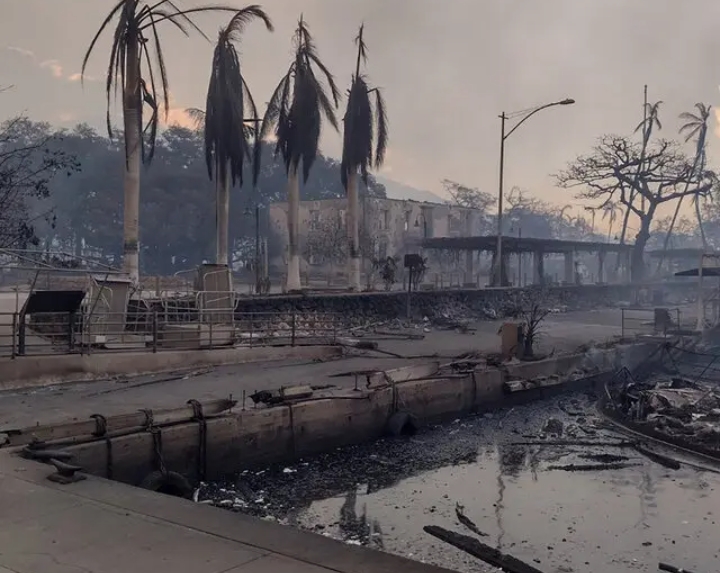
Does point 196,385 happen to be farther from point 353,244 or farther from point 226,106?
point 353,244

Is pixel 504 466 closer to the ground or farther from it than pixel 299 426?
closer to the ground

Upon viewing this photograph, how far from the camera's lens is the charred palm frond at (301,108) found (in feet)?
111

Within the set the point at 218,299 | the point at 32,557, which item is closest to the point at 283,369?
the point at 218,299

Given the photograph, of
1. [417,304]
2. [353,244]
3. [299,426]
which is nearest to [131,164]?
[299,426]

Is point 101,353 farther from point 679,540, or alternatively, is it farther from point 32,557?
point 679,540

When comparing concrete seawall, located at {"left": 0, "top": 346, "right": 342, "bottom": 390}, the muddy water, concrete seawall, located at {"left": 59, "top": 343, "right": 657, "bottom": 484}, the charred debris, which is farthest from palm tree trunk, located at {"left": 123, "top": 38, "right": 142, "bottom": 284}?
the charred debris

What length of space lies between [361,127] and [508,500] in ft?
94.2

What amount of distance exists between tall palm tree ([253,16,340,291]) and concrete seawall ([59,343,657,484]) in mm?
15992

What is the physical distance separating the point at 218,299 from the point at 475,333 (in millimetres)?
13218

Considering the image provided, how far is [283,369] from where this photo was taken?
18.0 meters

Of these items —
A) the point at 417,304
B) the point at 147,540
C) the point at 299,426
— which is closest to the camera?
the point at 147,540

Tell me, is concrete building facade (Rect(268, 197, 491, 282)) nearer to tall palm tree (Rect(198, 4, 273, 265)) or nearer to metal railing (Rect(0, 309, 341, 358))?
tall palm tree (Rect(198, 4, 273, 265))

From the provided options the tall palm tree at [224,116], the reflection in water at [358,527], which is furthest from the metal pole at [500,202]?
the reflection in water at [358,527]

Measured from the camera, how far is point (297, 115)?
111ft
